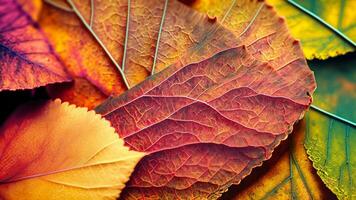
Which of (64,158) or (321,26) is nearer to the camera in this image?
(64,158)

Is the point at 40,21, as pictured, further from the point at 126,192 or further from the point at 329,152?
the point at 329,152

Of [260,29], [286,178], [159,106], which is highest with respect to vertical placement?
[260,29]

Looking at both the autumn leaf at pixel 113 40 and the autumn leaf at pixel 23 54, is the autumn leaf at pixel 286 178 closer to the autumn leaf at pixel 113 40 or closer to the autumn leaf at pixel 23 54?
the autumn leaf at pixel 113 40

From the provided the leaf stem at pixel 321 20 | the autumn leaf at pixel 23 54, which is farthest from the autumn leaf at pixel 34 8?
the leaf stem at pixel 321 20

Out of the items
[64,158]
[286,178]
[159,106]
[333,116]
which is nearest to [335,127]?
[333,116]

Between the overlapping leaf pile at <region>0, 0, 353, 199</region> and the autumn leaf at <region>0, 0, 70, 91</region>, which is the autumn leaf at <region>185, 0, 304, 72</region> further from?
the autumn leaf at <region>0, 0, 70, 91</region>

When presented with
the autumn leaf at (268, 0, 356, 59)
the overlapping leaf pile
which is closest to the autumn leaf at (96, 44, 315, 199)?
the overlapping leaf pile

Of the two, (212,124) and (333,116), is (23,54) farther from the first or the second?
(333,116)

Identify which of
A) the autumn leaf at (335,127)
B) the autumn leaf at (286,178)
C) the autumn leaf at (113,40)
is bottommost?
the autumn leaf at (286,178)
